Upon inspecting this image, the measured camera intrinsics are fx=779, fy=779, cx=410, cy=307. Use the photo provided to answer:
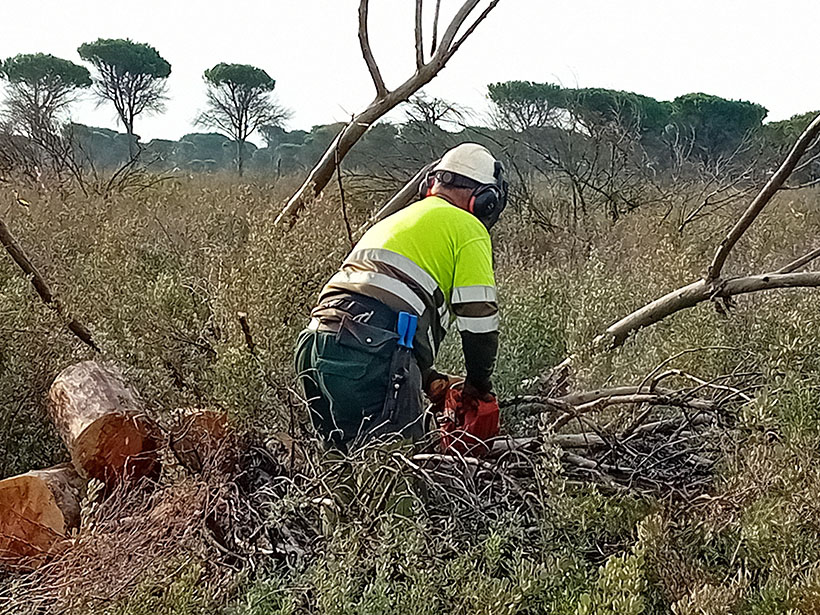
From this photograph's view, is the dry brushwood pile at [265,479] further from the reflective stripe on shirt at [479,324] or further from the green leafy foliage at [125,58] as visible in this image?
the green leafy foliage at [125,58]

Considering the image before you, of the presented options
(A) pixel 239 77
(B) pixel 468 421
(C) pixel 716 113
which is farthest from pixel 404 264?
(A) pixel 239 77

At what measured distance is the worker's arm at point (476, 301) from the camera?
3070 mm

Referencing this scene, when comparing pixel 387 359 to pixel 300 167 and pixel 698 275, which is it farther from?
pixel 300 167

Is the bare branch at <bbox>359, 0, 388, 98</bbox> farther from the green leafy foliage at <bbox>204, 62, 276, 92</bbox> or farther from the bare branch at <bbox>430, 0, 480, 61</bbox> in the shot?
the green leafy foliage at <bbox>204, 62, 276, 92</bbox>

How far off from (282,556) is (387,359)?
2.91 feet

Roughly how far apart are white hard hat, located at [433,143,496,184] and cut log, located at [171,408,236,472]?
148 centimetres

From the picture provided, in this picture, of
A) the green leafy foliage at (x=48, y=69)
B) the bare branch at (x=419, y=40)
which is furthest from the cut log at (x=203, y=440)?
the green leafy foliage at (x=48, y=69)

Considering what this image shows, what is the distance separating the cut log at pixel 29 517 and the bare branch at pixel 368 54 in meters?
3.12

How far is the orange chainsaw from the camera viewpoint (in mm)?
3186

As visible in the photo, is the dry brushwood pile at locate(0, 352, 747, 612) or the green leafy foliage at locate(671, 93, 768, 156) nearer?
the dry brushwood pile at locate(0, 352, 747, 612)

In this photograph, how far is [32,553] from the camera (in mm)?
3512

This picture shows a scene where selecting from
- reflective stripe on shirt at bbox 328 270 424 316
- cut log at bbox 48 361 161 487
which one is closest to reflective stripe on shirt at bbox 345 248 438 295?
reflective stripe on shirt at bbox 328 270 424 316

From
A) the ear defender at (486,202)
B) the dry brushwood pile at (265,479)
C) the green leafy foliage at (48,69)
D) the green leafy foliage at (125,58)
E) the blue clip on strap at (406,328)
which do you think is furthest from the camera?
the green leafy foliage at (125,58)

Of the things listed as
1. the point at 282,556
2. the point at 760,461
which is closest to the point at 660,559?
the point at 760,461
